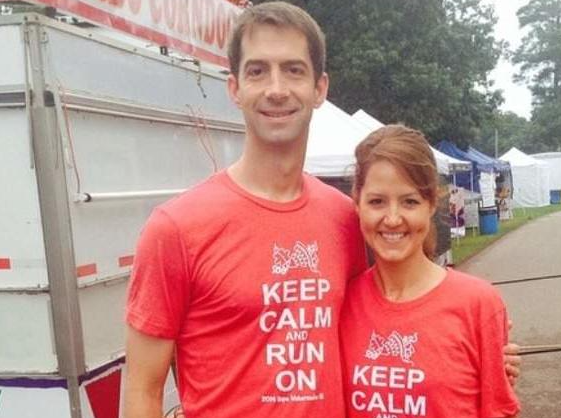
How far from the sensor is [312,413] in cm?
204

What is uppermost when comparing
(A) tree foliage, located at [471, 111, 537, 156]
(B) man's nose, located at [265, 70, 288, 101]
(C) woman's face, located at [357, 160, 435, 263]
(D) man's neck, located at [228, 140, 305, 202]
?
(A) tree foliage, located at [471, 111, 537, 156]

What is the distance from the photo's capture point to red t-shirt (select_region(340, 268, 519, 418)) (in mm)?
2053

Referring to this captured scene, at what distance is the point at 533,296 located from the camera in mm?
11555

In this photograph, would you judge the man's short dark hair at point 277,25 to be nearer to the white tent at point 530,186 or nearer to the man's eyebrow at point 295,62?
the man's eyebrow at point 295,62

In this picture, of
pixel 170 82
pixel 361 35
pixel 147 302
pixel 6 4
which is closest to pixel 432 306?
pixel 147 302

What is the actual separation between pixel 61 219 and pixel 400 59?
17.9 m

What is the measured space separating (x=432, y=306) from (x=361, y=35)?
1784 centimetres

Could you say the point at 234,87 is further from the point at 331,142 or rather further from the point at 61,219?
the point at 331,142

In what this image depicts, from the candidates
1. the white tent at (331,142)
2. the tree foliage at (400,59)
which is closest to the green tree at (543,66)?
the tree foliage at (400,59)

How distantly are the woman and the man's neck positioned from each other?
0.77 feet

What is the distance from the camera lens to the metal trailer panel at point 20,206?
2.94m

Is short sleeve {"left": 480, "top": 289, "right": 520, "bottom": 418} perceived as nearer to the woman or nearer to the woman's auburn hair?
the woman

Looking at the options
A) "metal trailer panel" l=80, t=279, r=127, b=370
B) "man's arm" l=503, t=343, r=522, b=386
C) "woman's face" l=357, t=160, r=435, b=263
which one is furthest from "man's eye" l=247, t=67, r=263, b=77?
"metal trailer panel" l=80, t=279, r=127, b=370

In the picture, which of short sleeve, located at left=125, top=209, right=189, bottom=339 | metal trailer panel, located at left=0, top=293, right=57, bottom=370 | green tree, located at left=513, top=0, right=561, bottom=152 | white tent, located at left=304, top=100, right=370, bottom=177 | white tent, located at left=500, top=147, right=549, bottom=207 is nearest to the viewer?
short sleeve, located at left=125, top=209, right=189, bottom=339
